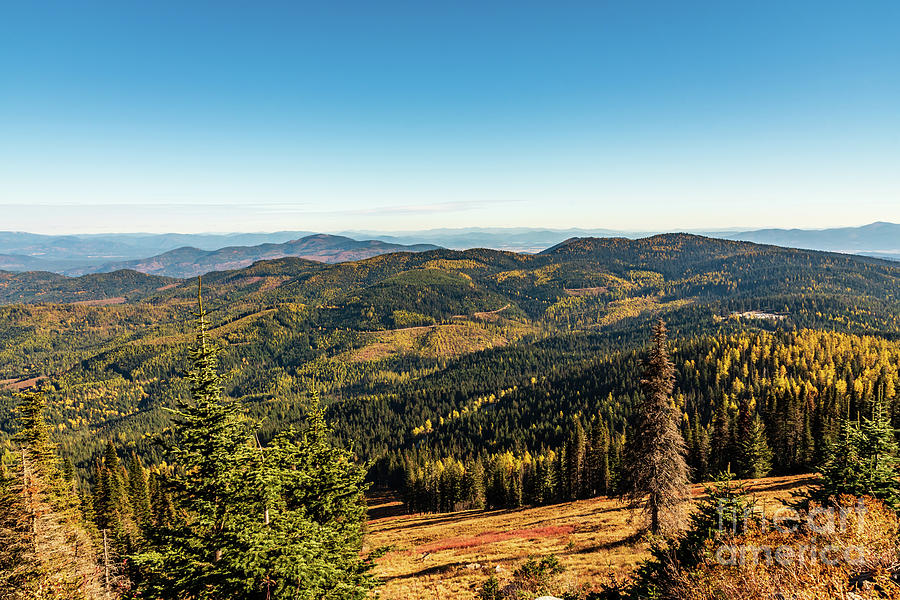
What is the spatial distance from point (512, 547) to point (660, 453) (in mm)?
18620

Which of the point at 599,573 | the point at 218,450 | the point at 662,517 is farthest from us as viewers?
the point at 662,517

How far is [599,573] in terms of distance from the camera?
2909cm

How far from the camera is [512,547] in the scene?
135 ft

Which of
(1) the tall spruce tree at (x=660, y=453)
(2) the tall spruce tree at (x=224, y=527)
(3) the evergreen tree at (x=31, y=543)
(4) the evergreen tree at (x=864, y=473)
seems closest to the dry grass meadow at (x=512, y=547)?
(1) the tall spruce tree at (x=660, y=453)

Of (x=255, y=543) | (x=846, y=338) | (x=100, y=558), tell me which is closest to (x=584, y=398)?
(x=846, y=338)

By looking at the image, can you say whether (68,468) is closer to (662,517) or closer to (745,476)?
(662,517)

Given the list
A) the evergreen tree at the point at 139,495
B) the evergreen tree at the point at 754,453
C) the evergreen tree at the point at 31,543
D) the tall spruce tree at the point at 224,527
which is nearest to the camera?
the tall spruce tree at the point at 224,527

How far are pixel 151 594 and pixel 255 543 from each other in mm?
4925

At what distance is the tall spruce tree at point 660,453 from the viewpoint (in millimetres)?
35219

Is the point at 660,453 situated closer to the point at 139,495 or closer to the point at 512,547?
the point at 512,547

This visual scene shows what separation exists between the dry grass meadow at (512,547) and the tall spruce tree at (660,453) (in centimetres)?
403

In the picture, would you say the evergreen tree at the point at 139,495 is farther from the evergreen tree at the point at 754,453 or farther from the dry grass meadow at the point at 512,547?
the evergreen tree at the point at 754,453

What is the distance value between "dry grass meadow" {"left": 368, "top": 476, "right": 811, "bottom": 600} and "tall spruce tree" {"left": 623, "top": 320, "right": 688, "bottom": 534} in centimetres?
403

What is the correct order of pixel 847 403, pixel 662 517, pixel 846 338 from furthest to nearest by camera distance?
pixel 846 338 → pixel 847 403 → pixel 662 517
